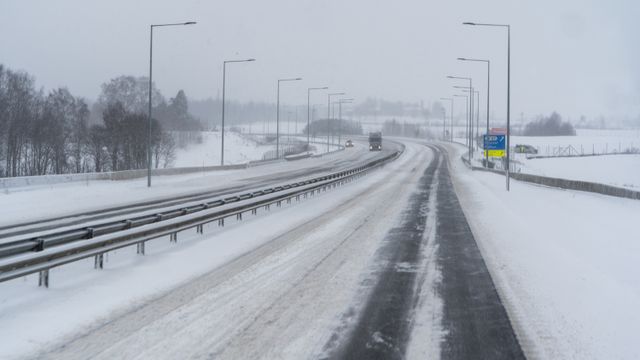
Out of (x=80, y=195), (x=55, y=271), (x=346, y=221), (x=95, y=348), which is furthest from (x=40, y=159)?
(x=95, y=348)

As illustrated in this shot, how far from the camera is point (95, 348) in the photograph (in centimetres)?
673

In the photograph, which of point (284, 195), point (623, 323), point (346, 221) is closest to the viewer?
point (623, 323)

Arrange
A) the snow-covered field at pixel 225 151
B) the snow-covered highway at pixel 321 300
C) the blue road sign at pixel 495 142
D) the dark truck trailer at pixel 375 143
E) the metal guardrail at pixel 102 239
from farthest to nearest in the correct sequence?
1. the dark truck trailer at pixel 375 143
2. the snow-covered field at pixel 225 151
3. the blue road sign at pixel 495 142
4. the metal guardrail at pixel 102 239
5. the snow-covered highway at pixel 321 300

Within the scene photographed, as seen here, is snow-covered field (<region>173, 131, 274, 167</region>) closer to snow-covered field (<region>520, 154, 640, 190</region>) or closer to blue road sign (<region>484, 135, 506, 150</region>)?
snow-covered field (<region>520, 154, 640, 190</region>)

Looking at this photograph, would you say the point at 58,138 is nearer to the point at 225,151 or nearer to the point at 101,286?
the point at 225,151

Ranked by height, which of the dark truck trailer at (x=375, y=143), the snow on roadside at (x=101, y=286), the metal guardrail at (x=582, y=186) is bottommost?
the snow on roadside at (x=101, y=286)

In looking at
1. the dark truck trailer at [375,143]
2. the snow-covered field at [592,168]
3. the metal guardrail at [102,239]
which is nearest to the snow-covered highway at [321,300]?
the metal guardrail at [102,239]

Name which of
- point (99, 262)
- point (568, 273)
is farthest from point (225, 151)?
point (568, 273)

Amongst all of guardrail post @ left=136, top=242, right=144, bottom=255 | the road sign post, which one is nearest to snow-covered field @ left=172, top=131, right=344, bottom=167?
the road sign post

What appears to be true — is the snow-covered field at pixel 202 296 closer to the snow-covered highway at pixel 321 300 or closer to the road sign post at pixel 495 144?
the snow-covered highway at pixel 321 300

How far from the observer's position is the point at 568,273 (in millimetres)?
11469

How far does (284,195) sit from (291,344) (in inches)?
673

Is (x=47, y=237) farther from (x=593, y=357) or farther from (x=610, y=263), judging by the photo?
(x=610, y=263)

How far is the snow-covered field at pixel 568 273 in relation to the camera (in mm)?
7328
